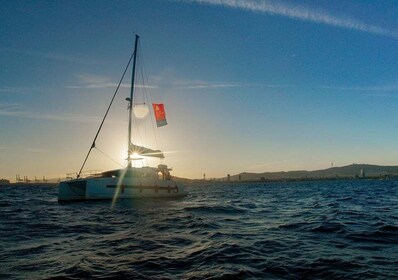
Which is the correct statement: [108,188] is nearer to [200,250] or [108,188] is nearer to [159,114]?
[159,114]

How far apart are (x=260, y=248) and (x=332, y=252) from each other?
2141 mm

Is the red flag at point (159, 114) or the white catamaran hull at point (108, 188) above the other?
the red flag at point (159, 114)

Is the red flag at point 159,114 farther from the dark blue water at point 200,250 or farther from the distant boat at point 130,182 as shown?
the dark blue water at point 200,250

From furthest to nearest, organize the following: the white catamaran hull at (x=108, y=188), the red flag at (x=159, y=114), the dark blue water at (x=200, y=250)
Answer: the red flag at (x=159, y=114)
the white catamaran hull at (x=108, y=188)
the dark blue water at (x=200, y=250)

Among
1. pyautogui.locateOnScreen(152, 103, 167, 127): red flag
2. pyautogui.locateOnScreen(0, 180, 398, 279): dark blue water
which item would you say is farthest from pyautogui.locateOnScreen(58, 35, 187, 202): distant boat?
pyautogui.locateOnScreen(0, 180, 398, 279): dark blue water

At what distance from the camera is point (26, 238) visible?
12305mm

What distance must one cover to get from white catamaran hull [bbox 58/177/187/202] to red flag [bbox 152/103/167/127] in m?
6.21

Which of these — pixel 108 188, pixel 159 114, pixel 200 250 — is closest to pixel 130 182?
pixel 108 188

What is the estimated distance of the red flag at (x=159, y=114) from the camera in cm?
3591

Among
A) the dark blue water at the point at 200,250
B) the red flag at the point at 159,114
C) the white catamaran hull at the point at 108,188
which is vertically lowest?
the dark blue water at the point at 200,250

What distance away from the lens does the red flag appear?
118 ft

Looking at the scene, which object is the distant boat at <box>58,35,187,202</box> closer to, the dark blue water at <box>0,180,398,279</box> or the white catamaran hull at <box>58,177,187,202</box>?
the white catamaran hull at <box>58,177,187,202</box>

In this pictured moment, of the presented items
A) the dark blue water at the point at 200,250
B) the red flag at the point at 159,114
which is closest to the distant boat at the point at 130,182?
the red flag at the point at 159,114

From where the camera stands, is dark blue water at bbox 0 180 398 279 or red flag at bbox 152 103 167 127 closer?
dark blue water at bbox 0 180 398 279
